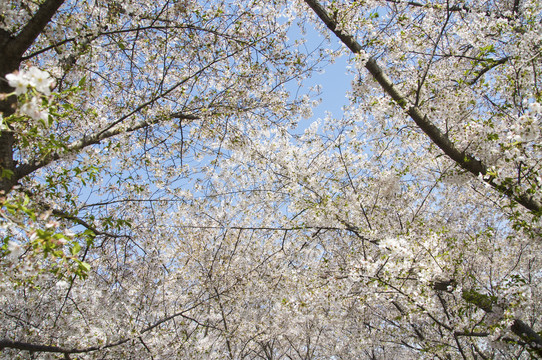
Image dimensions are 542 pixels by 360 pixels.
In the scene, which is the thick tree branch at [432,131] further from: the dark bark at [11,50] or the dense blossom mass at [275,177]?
the dark bark at [11,50]

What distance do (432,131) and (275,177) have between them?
3191mm

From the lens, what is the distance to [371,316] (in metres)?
7.54

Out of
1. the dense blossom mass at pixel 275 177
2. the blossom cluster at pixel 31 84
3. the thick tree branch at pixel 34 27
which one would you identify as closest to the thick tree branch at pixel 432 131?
the dense blossom mass at pixel 275 177

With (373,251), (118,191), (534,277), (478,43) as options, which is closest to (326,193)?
(373,251)

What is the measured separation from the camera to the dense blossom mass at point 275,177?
355 cm

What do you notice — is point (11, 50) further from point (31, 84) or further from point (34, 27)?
point (31, 84)

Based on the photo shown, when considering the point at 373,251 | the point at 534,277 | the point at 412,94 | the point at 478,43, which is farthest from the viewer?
the point at 534,277

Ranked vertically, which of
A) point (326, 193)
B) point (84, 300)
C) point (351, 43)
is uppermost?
point (351, 43)

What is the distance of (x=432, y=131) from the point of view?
157 inches

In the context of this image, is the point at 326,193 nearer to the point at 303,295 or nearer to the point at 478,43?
the point at 303,295

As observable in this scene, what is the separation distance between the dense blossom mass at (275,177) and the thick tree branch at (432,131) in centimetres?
2

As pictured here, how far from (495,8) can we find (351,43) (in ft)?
7.80

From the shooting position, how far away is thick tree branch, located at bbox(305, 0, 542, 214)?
3.19 meters

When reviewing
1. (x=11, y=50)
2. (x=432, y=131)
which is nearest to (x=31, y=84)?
(x=11, y=50)
